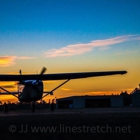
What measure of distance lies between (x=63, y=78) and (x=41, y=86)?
5.43m

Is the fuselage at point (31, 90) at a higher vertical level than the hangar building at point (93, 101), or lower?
higher

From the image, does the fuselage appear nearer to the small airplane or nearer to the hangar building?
the small airplane

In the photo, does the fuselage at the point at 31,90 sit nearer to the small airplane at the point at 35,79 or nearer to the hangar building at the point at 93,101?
the small airplane at the point at 35,79

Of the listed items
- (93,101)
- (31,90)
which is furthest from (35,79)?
(93,101)

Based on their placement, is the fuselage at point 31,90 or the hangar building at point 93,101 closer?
the fuselage at point 31,90

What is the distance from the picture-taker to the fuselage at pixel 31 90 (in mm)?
35250

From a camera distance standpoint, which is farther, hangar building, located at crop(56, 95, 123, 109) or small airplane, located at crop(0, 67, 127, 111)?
hangar building, located at crop(56, 95, 123, 109)

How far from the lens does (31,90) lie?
35.3m

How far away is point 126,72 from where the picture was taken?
30.8 m

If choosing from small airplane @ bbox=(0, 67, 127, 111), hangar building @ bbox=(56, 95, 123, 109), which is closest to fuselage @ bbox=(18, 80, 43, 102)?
small airplane @ bbox=(0, 67, 127, 111)

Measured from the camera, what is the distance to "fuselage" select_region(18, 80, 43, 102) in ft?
116

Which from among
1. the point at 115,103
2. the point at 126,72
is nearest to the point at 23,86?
the point at 126,72

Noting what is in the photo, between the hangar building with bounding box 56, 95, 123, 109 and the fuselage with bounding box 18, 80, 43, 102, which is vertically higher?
the fuselage with bounding box 18, 80, 43, 102

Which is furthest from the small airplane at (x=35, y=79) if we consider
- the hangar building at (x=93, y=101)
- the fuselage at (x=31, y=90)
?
the hangar building at (x=93, y=101)
